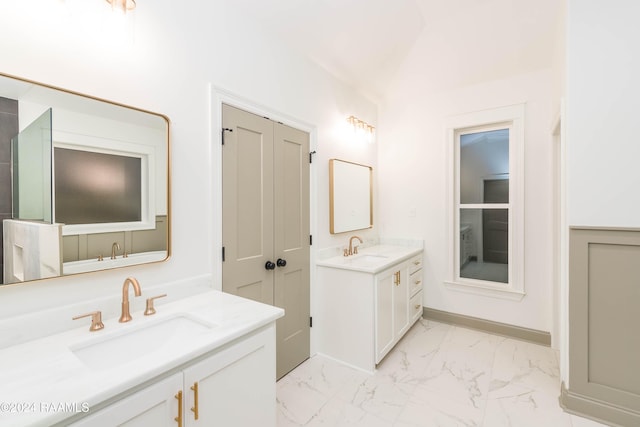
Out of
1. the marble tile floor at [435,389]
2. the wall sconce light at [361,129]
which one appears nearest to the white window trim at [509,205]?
the marble tile floor at [435,389]

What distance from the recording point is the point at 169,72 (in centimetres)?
159

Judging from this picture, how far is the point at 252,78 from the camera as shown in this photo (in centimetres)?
206

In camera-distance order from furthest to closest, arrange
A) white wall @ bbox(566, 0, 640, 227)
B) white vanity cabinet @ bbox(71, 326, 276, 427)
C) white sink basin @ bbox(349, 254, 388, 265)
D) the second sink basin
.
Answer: the second sink basin
white sink basin @ bbox(349, 254, 388, 265)
white wall @ bbox(566, 0, 640, 227)
white vanity cabinet @ bbox(71, 326, 276, 427)

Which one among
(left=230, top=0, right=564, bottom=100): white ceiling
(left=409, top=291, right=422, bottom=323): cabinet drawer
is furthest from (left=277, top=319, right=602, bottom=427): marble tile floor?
(left=230, top=0, right=564, bottom=100): white ceiling

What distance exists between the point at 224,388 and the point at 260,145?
61.1 inches

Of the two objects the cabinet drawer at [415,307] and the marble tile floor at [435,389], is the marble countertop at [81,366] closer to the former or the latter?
the marble tile floor at [435,389]

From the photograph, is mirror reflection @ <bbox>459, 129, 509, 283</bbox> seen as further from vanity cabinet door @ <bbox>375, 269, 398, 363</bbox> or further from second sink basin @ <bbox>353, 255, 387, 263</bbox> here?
vanity cabinet door @ <bbox>375, 269, 398, 363</bbox>

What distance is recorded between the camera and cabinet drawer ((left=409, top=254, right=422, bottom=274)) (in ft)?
10.1

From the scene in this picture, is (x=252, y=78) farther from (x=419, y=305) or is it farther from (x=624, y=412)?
(x=624, y=412)

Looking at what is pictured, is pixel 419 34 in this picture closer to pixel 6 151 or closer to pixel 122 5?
pixel 122 5

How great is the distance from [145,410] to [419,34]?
3476mm

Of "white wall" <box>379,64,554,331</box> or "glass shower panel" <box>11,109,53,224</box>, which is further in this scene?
"white wall" <box>379,64,554,331</box>

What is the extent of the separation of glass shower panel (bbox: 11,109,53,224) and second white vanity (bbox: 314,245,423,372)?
1923mm

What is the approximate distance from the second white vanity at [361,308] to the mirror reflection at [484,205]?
1.00 m
